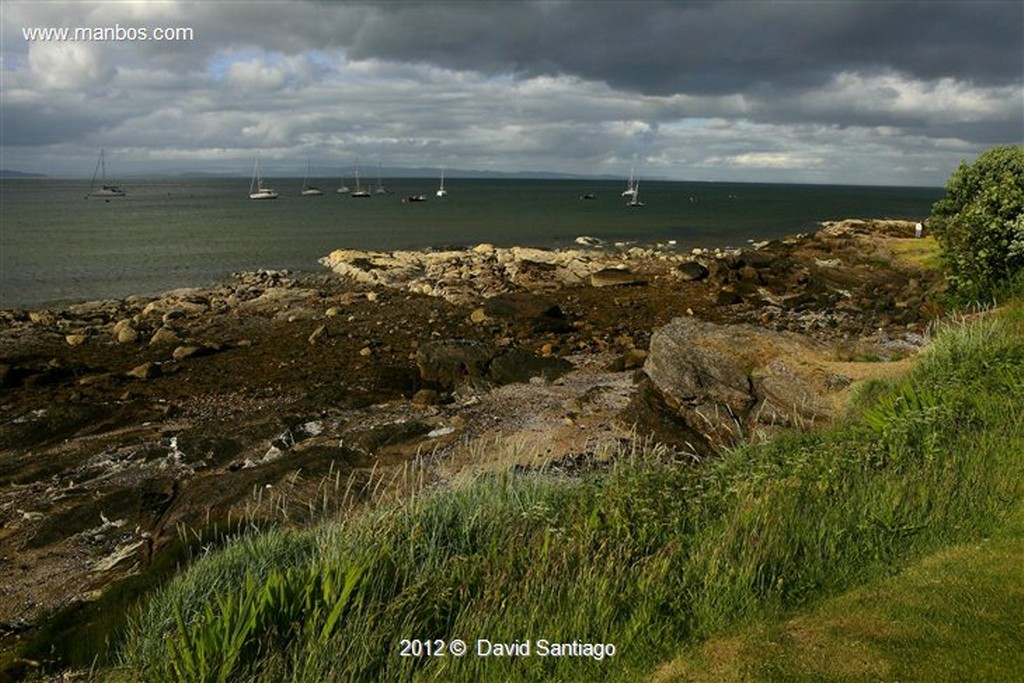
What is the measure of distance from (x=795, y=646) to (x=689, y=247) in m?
56.4

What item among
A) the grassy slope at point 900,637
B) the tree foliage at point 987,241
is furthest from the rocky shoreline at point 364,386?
the grassy slope at point 900,637

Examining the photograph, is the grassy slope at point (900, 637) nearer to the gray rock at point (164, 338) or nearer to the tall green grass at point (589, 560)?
the tall green grass at point (589, 560)

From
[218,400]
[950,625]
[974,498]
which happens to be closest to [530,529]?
[950,625]

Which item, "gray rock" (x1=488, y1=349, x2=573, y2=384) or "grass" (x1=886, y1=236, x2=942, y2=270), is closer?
"gray rock" (x1=488, y1=349, x2=573, y2=384)

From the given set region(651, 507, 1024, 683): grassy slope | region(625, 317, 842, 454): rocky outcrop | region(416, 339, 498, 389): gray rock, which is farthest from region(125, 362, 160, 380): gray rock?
region(651, 507, 1024, 683): grassy slope

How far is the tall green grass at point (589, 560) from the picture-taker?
18.9 ft

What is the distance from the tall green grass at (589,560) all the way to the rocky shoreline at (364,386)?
138 cm

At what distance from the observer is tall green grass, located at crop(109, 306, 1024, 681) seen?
→ 5.77 metres

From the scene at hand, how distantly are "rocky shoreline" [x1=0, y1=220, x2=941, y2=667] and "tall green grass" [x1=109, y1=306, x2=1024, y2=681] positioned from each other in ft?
4.52

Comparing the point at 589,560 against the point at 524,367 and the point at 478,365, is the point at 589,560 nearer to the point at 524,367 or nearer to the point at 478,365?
the point at 524,367

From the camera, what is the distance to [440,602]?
6.45 meters

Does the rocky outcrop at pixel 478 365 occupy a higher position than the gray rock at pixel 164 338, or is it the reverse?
the rocky outcrop at pixel 478 365

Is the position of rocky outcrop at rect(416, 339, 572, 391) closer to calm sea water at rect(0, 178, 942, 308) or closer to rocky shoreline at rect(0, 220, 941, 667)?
rocky shoreline at rect(0, 220, 941, 667)

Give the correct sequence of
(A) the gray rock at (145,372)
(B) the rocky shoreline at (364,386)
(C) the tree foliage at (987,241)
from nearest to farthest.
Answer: (B) the rocky shoreline at (364,386) → (C) the tree foliage at (987,241) → (A) the gray rock at (145,372)
